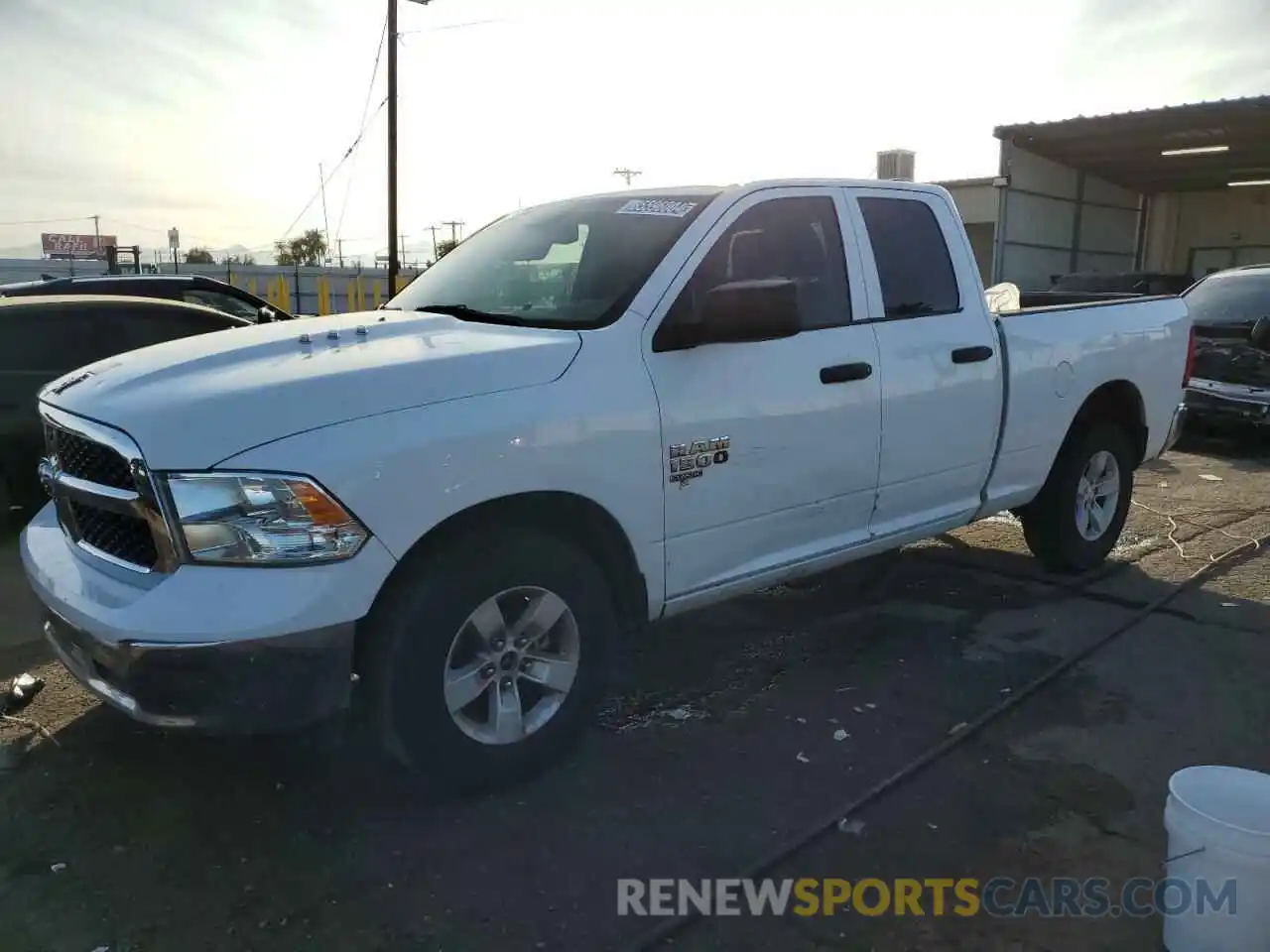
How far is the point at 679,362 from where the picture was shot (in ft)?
11.5

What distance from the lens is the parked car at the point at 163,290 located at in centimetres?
804

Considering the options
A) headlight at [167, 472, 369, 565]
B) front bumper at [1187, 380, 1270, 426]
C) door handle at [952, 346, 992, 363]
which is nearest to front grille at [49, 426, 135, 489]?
headlight at [167, 472, 369, 565]

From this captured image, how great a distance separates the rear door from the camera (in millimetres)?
4297

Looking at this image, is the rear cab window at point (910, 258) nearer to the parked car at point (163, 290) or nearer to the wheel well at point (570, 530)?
the wheel well at point (570, 530)

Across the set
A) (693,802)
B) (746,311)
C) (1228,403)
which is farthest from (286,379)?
(1228,403)

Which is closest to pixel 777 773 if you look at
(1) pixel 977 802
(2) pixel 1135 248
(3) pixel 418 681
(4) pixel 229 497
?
(1) pixel 977 802

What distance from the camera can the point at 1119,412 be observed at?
5.73 metres

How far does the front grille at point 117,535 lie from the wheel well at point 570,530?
0.67 m

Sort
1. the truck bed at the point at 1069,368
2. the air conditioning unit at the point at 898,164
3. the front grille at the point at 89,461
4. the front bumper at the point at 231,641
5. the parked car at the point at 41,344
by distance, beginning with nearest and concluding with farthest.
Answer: the front bumper at the point at 231,641
the front grille at the point at 89,461
the truck bed at the point at 1069,368
the parked car at the point at 41,344
the air conditioning unit at the point at 898,164

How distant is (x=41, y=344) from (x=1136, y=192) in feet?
107

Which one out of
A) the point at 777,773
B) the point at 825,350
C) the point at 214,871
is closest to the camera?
the point at 214,871

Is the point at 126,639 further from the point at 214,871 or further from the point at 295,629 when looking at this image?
the point at 214,871

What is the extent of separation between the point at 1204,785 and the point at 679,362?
1.98m

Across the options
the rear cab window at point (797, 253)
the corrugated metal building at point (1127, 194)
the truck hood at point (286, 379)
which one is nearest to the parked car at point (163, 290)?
the truck hood at point (286, 379)
